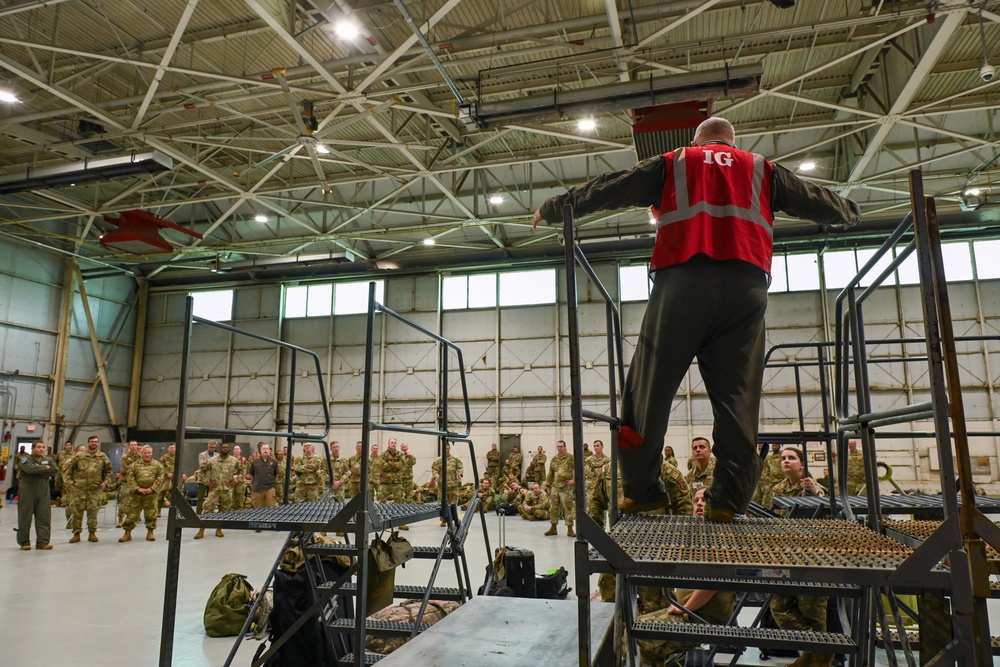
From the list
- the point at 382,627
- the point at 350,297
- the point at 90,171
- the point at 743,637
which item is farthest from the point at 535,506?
the point at 743,637

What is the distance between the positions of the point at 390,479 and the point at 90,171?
9456 millimetres

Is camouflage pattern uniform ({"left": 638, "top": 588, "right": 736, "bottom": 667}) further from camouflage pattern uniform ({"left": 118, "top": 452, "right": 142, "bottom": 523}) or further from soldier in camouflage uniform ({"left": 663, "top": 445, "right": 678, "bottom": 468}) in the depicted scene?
camouflage pattern uniform ({"left": 118, "top": 452, "right": 142, "bottom": 523})

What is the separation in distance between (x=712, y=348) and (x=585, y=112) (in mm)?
8190

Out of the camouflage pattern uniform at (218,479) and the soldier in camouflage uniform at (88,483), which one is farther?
the camouflage pattern uniform at (218,479)

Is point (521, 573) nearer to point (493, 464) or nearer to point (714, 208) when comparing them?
point (714, 208)

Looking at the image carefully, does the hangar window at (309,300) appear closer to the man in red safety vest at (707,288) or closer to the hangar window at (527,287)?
the hangar window at (527,287)

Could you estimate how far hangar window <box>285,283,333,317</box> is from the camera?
22.2 meters

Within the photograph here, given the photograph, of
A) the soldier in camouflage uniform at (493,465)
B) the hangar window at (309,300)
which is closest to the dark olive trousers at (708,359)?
the soldier in camouflage uniform at (493,465)

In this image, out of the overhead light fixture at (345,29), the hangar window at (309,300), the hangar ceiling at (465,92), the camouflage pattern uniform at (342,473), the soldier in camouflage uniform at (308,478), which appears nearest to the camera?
the overhead light fixture at (345,29)

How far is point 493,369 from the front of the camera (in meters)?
20.3

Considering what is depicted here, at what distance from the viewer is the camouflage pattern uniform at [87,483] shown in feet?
38.6

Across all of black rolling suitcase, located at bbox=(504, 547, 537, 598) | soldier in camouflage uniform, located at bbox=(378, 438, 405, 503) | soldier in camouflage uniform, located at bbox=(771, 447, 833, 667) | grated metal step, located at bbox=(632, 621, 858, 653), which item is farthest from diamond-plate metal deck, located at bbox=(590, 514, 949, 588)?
soldier in camouflage uniform, located at bbox=(378, 438, 405, 503)

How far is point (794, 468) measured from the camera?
660 cm

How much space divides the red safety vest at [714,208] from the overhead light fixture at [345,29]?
25.3 ft
